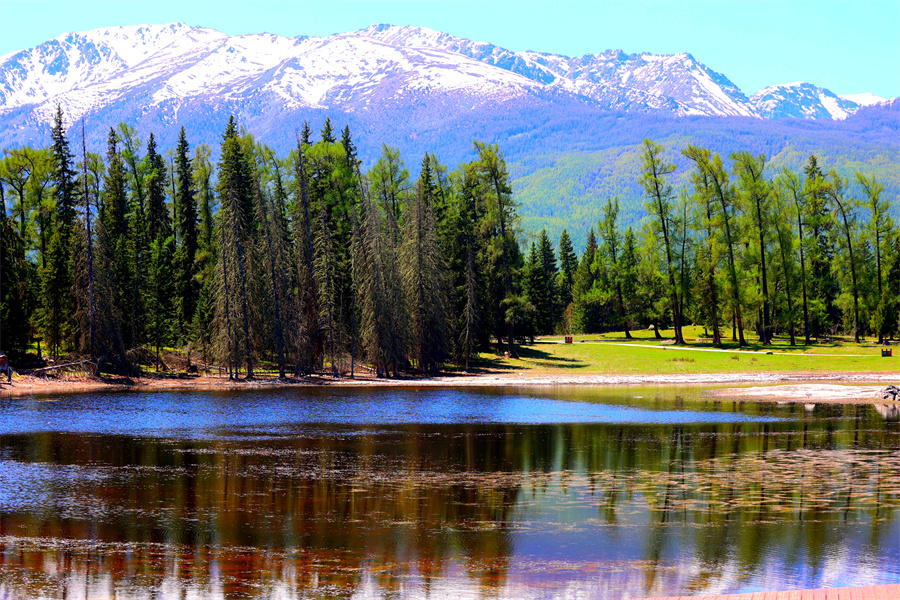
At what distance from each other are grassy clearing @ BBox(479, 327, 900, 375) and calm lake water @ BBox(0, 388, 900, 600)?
2707 cm

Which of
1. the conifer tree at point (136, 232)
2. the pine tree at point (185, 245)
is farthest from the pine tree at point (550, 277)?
the conifer tree at point (136, 232)

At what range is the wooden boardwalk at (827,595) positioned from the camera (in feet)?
40.5

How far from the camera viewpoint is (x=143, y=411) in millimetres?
41656

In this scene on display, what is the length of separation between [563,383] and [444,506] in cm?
4164

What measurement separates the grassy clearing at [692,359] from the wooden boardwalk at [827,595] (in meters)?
53.2

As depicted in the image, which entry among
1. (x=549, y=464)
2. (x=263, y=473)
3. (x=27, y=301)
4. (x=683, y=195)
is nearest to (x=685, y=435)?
(x=549, y=464)

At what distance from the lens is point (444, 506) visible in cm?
2052

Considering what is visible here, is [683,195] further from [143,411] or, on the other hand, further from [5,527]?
[5,527]

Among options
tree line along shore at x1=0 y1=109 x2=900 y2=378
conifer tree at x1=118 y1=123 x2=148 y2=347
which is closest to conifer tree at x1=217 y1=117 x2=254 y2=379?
tree line along shore at x1=0 y1=109 x2=900 y2=378

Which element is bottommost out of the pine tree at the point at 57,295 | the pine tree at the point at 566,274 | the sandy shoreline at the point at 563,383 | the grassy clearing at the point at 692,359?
the sandy shoreline at the point at 563,383

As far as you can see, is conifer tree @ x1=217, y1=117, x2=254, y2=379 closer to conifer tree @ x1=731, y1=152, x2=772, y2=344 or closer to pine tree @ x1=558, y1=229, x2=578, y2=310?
conifer tree @ x1=731, y1=152, x2=772, y2=344

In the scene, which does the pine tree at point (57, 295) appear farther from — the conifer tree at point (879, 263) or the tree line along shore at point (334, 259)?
the conifer tree at point (879, 263)

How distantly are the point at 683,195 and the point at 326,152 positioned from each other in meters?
36.1

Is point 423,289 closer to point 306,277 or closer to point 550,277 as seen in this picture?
point 306,277
